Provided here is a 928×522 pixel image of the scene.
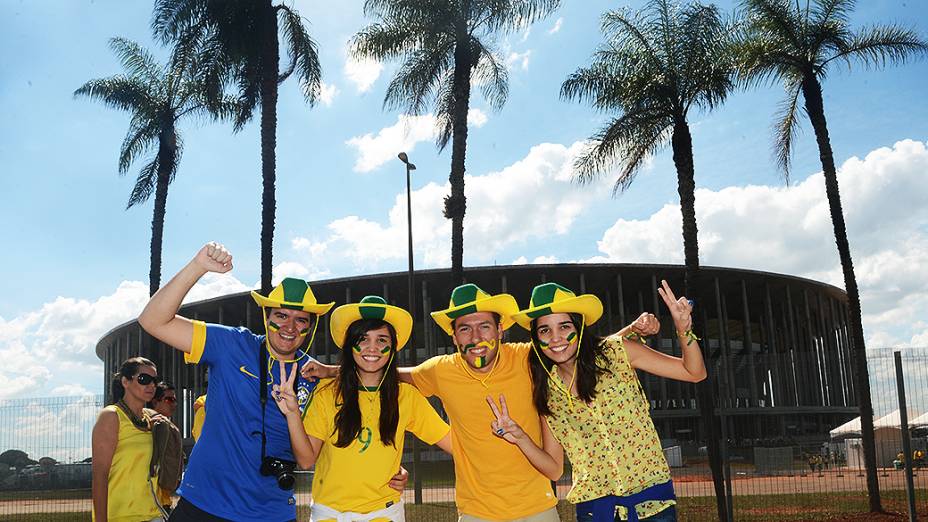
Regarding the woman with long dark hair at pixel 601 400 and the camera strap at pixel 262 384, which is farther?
the camera strap at pixel 262 384

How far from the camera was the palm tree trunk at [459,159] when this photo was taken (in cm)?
1877

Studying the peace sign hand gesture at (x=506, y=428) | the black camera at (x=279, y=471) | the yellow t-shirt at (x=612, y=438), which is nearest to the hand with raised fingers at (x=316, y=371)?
the black camera at (x=279, y=471)

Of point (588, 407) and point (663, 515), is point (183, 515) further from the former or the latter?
point (663, 515)

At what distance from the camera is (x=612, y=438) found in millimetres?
4180

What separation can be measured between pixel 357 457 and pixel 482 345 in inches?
38.3

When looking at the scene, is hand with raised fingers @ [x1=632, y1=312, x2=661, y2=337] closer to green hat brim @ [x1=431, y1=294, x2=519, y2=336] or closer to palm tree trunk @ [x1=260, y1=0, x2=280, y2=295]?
green hat brim @ [x1=431, y1=294, x2=519, y2=336]

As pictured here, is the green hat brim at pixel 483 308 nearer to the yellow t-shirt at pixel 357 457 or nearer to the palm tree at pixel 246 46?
the yellow t-shirt at pixel 357 457

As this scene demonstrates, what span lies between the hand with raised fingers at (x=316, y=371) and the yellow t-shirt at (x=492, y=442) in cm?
63

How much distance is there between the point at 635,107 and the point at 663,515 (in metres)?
14.6

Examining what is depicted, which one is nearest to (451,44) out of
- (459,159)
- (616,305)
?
(459,159)

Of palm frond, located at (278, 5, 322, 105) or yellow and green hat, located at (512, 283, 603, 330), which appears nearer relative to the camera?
yellow and green hat, located at (512, 283, 603, 330)

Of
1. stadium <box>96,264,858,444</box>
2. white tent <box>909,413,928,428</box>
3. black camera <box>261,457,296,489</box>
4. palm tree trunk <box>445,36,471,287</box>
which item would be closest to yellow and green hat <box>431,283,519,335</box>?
black camera <box>261,457,296,489</box>

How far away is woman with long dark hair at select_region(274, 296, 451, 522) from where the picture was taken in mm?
4078

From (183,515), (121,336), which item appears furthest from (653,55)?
(121,336)
